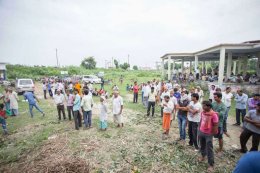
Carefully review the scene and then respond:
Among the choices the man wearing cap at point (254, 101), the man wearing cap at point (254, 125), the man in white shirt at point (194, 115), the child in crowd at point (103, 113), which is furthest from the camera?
the child in crowd at point (103, 113)

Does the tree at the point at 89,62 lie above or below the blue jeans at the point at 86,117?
above

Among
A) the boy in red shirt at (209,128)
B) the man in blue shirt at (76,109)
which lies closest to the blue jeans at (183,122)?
the boy in red shirt at (209,128)

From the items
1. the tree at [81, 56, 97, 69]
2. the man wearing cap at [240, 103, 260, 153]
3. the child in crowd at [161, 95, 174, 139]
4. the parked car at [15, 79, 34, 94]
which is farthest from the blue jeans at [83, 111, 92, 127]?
the tree at [81, 56, 97, 69]

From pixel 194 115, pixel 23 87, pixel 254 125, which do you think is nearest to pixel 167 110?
pixel 194 115

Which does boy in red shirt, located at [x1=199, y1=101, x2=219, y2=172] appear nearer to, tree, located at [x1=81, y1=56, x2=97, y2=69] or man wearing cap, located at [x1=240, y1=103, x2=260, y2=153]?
man wearing cap, located at [x1=240, y1=103, x2=260, y2=153]

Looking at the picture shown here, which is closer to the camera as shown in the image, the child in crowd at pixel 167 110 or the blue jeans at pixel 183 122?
the blue jeans at pixel 183 122

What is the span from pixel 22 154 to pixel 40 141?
0.83 meters

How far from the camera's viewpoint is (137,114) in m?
9.20

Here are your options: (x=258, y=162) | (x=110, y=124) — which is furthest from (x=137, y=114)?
(x=258, y=162)

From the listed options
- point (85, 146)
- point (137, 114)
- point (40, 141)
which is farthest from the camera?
point (137, 114)

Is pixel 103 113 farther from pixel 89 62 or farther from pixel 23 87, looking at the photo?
pixel 89 62

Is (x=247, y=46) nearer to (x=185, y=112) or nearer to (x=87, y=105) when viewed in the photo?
(x=185, y=112)

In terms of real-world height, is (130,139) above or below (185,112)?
below

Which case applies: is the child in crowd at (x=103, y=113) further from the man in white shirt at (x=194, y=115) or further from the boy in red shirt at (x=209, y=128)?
the boy in red shirt at (x=209, y=128)
